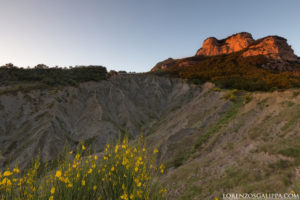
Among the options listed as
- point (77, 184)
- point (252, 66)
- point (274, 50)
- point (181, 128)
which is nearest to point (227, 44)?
point (274, 50)

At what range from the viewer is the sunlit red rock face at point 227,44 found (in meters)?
83.6

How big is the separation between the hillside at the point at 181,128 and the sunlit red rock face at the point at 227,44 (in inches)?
2134

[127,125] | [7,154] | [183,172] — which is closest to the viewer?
[183,172]

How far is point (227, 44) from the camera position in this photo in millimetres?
93125

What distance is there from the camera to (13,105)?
29.5m

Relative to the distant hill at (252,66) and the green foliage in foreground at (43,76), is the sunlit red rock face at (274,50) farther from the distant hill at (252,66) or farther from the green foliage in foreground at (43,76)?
the green foliage in foreground at (43,76)

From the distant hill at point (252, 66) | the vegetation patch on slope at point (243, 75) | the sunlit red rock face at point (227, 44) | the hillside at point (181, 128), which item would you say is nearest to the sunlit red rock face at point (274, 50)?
the distant hill at point (252, 66)

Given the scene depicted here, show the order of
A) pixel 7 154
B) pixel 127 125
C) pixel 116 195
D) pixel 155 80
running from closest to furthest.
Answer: pixel 116 195 < pixel 7 154 < pixel 127 125 < pixel 155 80

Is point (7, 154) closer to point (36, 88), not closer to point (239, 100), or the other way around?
point (36, 88)

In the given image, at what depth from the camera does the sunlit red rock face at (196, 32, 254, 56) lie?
8364 cm

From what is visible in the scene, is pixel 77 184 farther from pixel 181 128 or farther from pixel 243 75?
pixel 243 75

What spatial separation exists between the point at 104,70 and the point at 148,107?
23.3 metres

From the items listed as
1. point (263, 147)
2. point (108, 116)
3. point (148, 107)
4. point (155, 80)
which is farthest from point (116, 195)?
point (155, 80)

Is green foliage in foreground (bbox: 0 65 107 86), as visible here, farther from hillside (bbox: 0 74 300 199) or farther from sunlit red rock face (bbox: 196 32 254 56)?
sunlit red rock face (bbox: 196 32 254 56)
